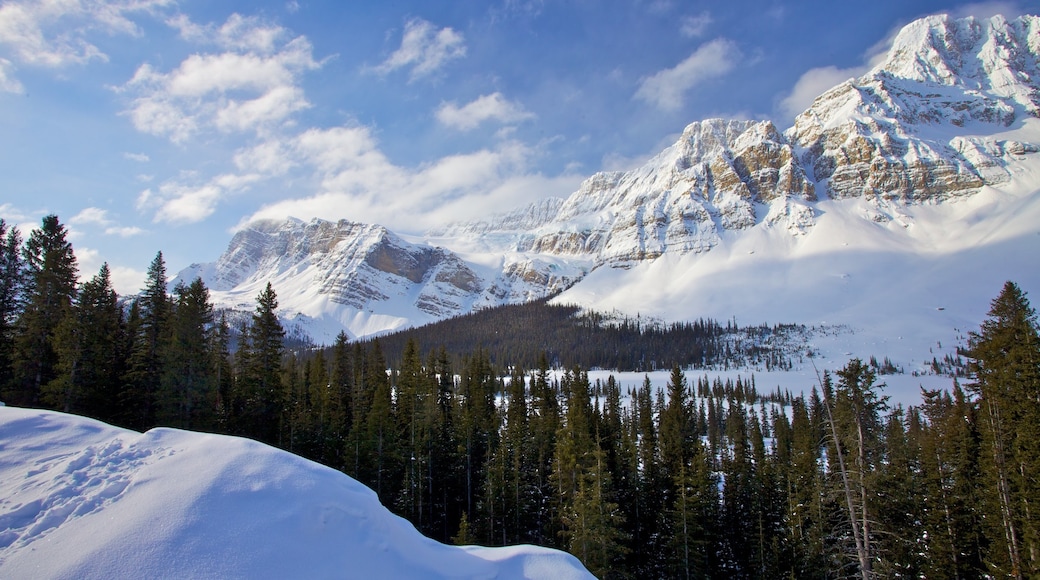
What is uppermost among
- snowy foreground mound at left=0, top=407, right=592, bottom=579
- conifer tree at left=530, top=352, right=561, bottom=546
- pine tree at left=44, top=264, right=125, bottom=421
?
pine tree at left=44, top=264, right=125, bottom=421

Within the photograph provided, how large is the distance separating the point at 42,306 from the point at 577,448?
32.2 m

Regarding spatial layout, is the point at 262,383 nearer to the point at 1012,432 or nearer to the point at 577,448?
the point at 577,448

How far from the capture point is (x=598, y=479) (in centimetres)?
2327

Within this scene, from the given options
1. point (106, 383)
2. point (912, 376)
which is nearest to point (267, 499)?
point (106, 383)

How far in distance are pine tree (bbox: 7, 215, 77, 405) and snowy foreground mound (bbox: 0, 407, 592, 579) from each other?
2303 cm

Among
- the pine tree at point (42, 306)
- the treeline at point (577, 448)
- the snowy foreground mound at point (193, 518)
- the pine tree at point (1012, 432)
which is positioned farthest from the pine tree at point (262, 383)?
the pine tree at point (1012, 432)

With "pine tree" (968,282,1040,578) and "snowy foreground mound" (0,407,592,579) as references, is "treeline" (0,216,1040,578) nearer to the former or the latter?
"pine tree" (968,282,1040,578)

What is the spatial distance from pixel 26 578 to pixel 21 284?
1387 inches

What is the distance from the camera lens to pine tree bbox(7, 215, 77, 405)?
25656 millimetres

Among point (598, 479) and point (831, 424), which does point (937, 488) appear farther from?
point (831, 424)

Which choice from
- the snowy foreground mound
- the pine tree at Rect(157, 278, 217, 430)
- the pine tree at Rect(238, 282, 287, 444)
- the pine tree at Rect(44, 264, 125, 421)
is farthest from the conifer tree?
the pine tree at Rect(44, 264, 125, 421)

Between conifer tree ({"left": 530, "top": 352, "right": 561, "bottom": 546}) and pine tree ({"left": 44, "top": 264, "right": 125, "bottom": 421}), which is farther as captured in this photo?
conifer tree ({"left": 530, "top": 352, "right": 561, "bottom": 546})

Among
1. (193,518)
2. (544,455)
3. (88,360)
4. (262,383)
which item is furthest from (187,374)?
(544,455)

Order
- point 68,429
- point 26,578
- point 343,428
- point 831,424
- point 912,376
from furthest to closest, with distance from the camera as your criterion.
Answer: point 912,376 < point 343,428 < point 831,424 < point 68,429 < point 26,578
